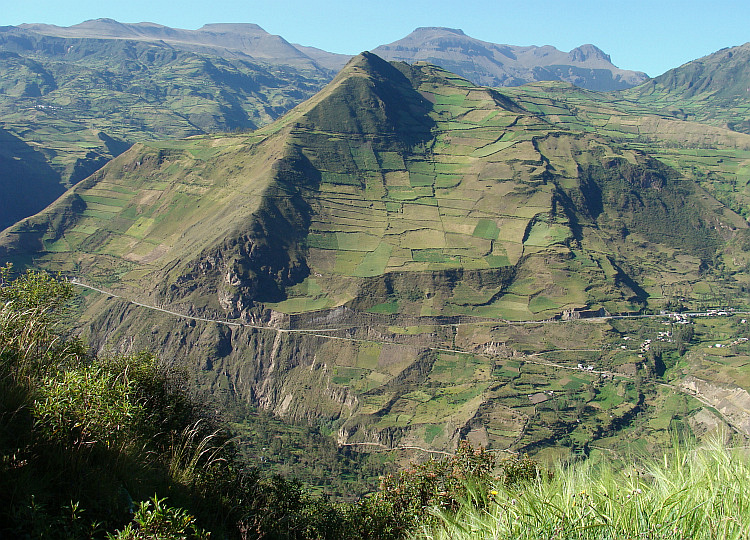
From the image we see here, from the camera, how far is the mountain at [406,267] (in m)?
76.4

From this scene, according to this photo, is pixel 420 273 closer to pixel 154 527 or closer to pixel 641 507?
pixel 641 507

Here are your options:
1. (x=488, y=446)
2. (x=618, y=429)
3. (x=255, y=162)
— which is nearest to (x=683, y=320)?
(x=618, y=429)

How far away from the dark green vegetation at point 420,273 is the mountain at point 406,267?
0.41 meters

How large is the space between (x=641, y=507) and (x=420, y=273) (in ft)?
291

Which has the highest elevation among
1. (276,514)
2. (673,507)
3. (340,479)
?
(673,507)

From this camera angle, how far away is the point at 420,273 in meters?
98.4

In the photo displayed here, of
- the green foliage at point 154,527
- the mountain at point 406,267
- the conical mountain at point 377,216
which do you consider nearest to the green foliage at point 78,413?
the green foliage at point 154,527

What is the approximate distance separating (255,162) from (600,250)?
7856 cm

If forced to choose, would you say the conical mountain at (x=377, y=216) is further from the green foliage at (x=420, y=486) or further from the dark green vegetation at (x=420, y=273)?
the green foliage at (x=420, y=486)

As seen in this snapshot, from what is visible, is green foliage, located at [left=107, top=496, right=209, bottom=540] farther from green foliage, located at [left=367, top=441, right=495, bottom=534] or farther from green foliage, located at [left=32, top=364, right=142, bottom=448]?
green foliage, located at [left=367, top=441, right=495, bottom=534]

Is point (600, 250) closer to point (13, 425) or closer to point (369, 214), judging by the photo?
point (369, 214)

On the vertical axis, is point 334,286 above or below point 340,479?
above

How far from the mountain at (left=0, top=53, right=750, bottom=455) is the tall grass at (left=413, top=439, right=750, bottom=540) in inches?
2261

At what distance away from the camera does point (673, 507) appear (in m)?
9.56
